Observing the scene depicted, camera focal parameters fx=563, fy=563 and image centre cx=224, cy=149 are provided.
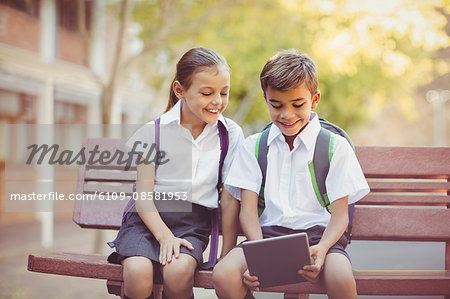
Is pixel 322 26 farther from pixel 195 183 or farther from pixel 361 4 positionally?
pixel 195 183

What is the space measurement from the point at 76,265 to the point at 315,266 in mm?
1258

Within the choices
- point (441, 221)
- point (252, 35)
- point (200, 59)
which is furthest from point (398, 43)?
point (200, 59)

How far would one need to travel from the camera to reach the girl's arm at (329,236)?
102 inches

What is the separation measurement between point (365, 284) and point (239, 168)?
0.85m

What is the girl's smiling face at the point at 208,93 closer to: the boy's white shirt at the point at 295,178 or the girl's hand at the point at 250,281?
the boy's white shirt at the point at 295,178

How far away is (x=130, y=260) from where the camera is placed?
277 cm

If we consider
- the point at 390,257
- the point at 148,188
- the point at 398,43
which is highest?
the point at 398,43

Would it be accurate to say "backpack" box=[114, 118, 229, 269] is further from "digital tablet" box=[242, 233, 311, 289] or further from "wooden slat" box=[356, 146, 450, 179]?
"wooden slat" box=[356, 146, 450, 179]

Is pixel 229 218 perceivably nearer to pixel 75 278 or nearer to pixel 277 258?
pixel 277 258

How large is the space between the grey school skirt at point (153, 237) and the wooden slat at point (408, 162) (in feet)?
3.50

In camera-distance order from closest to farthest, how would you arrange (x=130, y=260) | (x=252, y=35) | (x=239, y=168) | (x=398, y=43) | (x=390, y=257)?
(x=130, y=260)
(x=239, y=168)
(x=390, y=257)
(x=398, y=43)
(x=252, y=35)

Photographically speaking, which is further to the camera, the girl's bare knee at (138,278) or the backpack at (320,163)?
the backpack at (320,163)

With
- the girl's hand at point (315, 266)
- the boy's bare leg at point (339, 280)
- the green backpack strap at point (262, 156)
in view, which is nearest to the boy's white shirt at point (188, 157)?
the green backpack strap at point (262, 156)

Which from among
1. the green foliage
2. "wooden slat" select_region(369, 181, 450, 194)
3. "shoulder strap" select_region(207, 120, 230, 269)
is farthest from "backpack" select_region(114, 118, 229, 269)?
the green foliage
